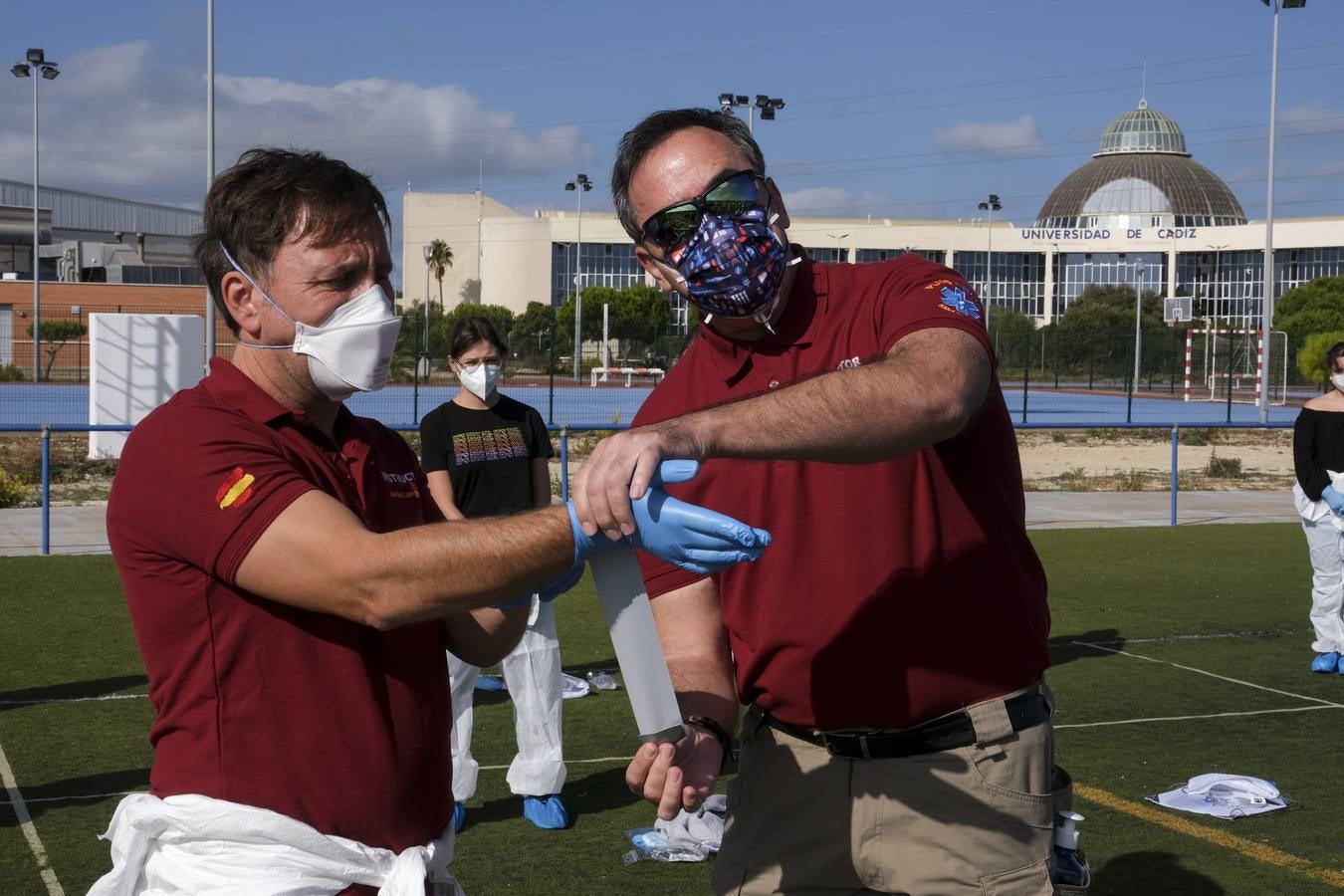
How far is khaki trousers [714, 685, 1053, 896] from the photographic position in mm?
3080

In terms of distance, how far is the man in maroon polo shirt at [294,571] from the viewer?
2.35m

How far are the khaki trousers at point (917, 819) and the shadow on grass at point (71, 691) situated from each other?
6.84 metres

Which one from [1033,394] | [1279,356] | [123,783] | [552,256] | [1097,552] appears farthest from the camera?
[552,256]

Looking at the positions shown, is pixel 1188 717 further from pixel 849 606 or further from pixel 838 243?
pixel 838 243

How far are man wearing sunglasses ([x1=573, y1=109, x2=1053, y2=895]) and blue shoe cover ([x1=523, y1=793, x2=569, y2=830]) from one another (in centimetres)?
361

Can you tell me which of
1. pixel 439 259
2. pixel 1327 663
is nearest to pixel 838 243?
pixel 439 259

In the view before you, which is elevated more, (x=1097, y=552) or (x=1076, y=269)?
(x=1076, y=269)

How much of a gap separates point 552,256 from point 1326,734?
363ft

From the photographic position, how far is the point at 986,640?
309cm

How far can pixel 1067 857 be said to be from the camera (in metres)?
3.35

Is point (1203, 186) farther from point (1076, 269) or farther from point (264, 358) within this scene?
point (264, 358)

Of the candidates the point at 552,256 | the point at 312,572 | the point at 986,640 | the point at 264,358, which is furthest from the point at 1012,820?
the point at 552,256

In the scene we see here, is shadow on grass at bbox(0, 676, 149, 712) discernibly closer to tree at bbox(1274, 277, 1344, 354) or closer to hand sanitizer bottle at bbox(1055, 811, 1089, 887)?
hand sanitizer bottle at bbox(1055, 811, 1089, 887)

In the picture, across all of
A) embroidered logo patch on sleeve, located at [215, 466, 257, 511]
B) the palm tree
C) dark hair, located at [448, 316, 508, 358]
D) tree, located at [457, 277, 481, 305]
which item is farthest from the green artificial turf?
tree, located at [457, 277, 481, 305]
